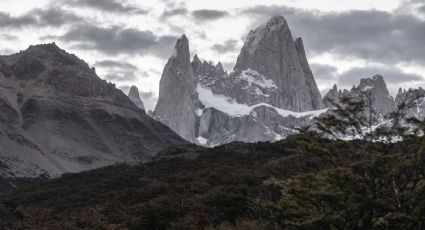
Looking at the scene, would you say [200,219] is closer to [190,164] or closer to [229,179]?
[229,179]

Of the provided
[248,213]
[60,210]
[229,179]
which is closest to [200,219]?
[248,213]

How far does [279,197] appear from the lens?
5506 centimetres

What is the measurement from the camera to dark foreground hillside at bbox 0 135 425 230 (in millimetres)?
20172

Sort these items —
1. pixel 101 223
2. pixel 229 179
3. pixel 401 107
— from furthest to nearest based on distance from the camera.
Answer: pixel 229 179, pixel 101 223, pixel 401 107

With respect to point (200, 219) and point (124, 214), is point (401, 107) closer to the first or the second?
point (200, 219)

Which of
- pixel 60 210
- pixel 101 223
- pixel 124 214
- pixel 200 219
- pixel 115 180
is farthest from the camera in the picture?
pixel 115 180

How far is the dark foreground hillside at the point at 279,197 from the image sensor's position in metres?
20.2

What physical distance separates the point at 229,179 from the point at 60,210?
1504 inches

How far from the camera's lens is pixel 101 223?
177 ft

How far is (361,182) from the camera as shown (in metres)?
20.3

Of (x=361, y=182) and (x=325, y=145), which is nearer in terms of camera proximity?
(x=361, y=182)

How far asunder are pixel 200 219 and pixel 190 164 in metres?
81.8

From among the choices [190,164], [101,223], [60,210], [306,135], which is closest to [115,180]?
[190,164]

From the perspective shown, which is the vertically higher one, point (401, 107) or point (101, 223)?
point (401, 107)
